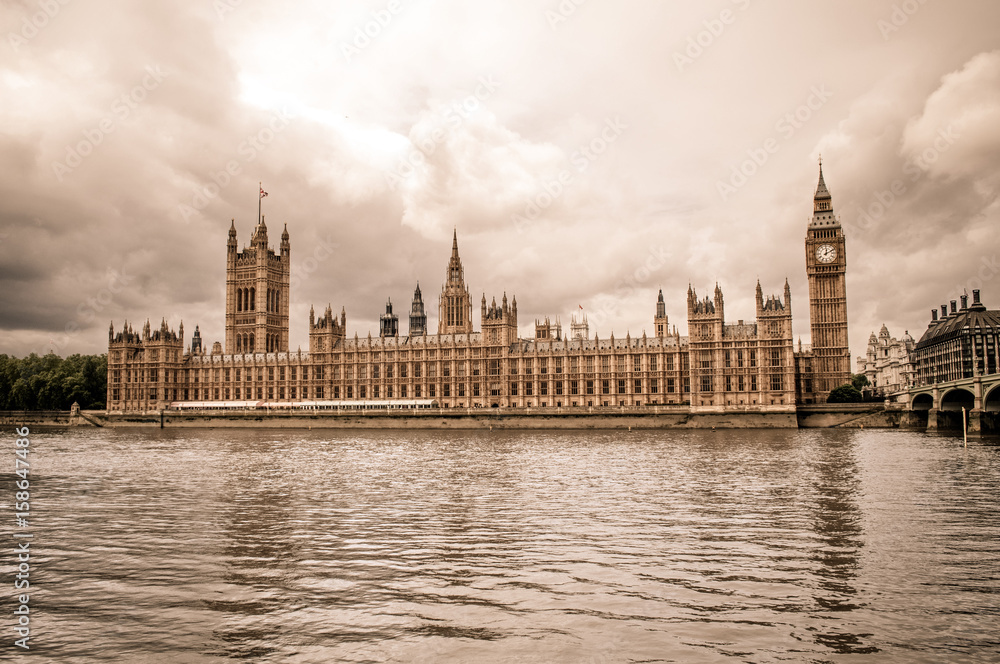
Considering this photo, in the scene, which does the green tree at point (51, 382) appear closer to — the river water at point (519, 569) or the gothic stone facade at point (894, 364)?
the river water at point (519, 569)

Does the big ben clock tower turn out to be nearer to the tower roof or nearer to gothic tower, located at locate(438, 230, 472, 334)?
the tower roof

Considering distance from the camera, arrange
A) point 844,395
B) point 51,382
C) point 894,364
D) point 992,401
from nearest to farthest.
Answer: point 992,401, point 844,395, point 51,382, point 894,364

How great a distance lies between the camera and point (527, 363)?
116 m

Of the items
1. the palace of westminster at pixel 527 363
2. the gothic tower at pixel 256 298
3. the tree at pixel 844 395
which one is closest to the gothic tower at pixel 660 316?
the palace of westminster at pixel 527 363

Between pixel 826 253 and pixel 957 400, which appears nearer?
pixel 957 400

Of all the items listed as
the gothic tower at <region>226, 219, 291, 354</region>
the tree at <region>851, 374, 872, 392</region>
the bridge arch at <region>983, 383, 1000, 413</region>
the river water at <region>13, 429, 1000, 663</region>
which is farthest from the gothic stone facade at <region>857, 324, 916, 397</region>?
the river water at <region>13, 429, 1000, 663</region>

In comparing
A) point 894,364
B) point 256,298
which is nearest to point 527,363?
point 256,298

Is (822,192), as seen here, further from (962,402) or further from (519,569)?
(519,569)

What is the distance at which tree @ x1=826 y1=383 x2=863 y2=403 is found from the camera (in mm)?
106312

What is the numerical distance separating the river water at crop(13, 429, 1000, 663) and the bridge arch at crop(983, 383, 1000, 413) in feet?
151

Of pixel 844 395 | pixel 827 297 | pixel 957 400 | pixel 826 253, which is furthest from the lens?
pixel 826 253

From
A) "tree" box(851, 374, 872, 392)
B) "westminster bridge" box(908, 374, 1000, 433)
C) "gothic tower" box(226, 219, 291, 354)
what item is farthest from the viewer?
"gothic tower" box(226, 219, 291, 354)

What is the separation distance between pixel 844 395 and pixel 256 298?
10997cm

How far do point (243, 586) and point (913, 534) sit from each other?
18.8m
